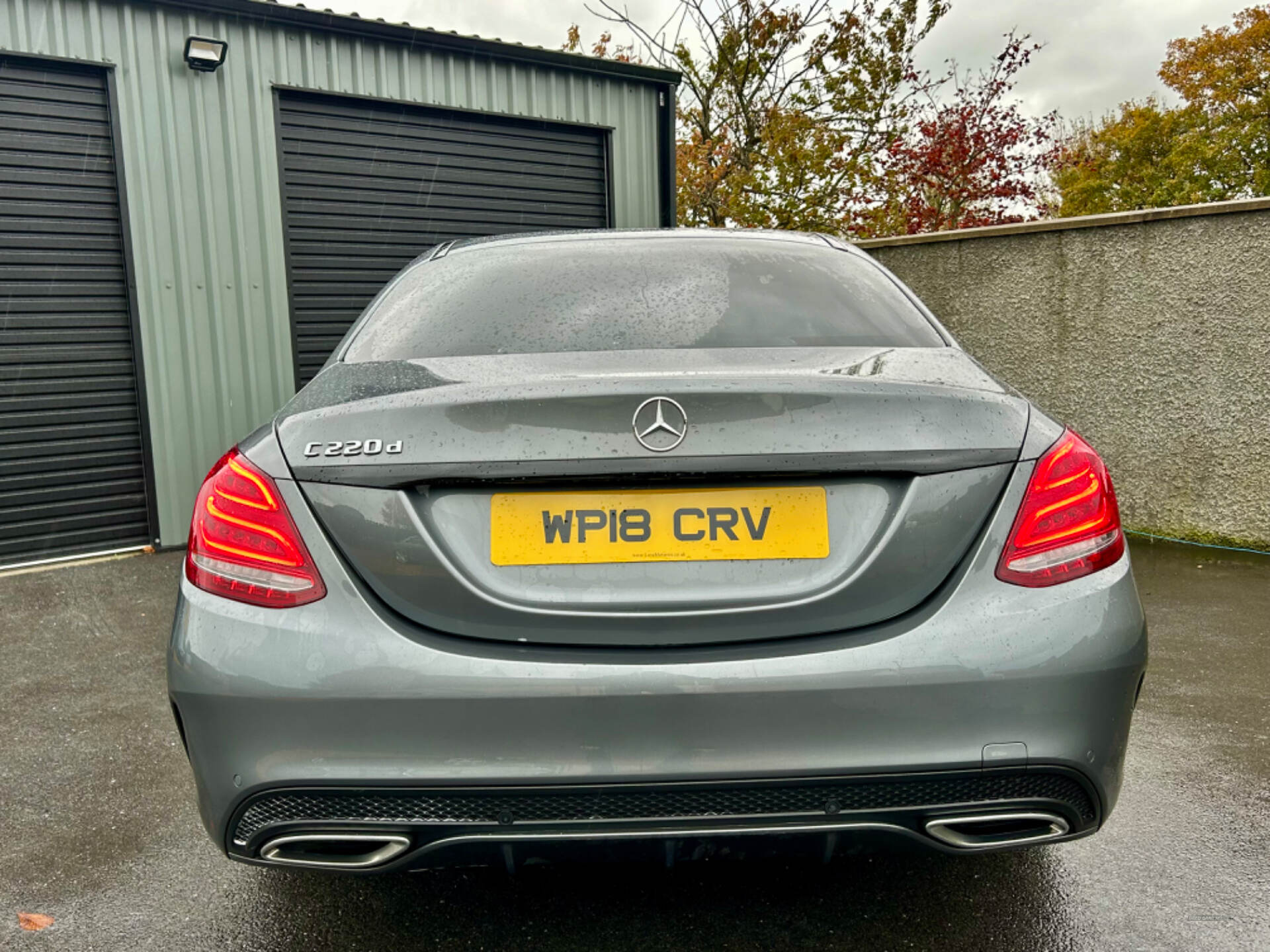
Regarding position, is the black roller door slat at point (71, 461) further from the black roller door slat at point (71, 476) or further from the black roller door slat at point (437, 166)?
the black roller door slat at point (437, 166)

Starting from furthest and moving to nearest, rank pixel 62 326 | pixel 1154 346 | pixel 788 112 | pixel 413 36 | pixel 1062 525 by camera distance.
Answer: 1. pixel 788 112
2. pixel 413 36
3. pixel 62 326
4. pixel 1154 346
5. pixel 1062 525

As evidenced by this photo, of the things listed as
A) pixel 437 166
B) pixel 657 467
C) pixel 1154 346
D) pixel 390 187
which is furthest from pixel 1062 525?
pixel 437 166

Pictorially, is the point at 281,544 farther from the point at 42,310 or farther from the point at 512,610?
the point at 42,310

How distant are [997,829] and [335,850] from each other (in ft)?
3.55

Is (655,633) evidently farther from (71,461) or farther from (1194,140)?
(1194,140)

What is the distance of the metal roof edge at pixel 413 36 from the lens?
6668mm

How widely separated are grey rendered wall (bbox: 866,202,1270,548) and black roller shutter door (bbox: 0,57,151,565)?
580cm

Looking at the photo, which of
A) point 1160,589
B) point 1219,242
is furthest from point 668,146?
point 1160,589

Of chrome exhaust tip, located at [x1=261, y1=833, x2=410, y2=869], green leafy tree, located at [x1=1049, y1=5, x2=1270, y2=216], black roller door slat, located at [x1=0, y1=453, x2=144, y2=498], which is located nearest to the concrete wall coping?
chrome exhaust tip, located at [x1=261, y1=833, x2=410, y2=869]

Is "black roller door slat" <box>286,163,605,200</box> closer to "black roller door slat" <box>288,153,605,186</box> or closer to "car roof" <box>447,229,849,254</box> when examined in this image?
"black roller door slat" <box>288,153,605,186</box>

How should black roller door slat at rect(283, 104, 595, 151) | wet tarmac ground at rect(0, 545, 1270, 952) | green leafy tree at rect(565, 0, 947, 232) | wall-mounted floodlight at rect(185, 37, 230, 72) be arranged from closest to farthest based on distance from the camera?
wet tarmac ground at rect(0, 545, 1270, 952)
wall-mounted floodlight at rect(185, 37, 230, 72)
black roller door slat at rect(283, 104, 595, 151)
green leafy tree at rect(565, 0, 947, 232)

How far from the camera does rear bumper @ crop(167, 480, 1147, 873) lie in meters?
1.53

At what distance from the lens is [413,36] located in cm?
746

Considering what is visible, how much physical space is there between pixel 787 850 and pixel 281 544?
97 cm
